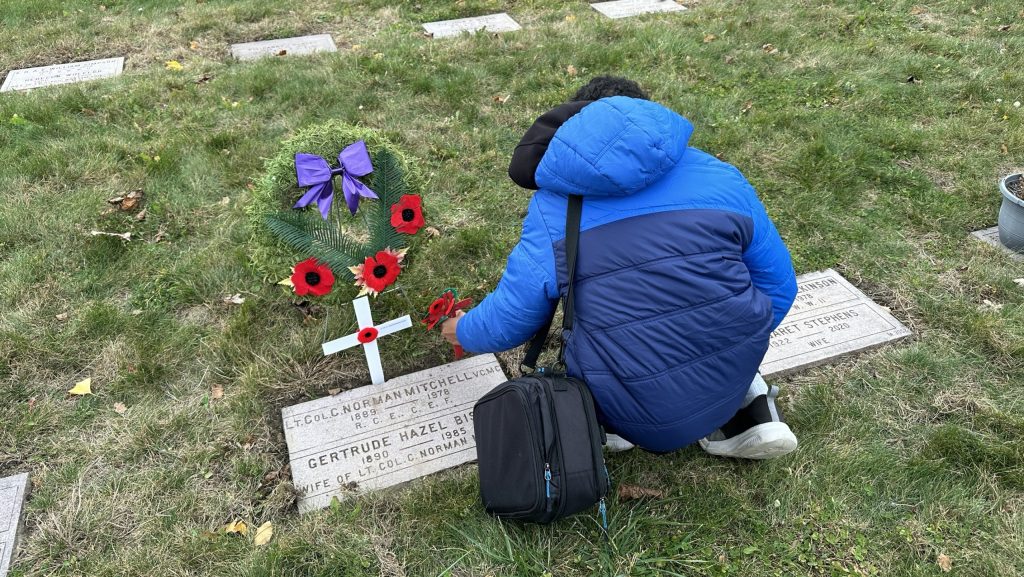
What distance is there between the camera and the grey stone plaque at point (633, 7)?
20.3 feet

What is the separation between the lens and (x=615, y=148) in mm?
1585

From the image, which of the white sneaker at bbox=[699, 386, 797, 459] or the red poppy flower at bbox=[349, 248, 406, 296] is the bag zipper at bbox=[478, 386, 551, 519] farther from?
the white sneaker at bbox=[699, 386, 797, 459]

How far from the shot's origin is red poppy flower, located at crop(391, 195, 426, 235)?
7.69 ft

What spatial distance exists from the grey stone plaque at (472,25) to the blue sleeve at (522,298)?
14.1 feet

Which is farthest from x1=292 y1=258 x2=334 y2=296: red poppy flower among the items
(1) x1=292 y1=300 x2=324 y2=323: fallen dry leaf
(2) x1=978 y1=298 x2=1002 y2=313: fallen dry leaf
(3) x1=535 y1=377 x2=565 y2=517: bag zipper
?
(2) x1=978 y1=298 x2=1002 y2=313: fallen dry leaf

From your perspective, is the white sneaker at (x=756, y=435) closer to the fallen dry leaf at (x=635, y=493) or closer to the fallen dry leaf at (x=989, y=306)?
the fallen dry leaf at (x=635, y=493)

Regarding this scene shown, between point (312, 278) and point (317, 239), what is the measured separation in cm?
16

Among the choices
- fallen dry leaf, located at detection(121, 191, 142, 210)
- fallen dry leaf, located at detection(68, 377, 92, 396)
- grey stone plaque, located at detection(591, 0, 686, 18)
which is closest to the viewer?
fallen dry leaf, located at detection(68, 377, 92, 396)

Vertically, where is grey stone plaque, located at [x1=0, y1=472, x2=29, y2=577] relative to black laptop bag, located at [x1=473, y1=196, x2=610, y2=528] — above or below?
below

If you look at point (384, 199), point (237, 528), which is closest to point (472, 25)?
point (384, 199)

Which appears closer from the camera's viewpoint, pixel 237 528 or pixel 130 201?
pixel 237 528

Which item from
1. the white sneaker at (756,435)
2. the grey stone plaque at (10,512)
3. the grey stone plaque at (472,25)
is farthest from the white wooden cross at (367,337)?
the grey stone plaque at (472,25)

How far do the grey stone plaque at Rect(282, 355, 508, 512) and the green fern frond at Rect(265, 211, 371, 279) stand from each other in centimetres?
56

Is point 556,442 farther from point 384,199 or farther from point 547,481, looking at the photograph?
point 384,199
